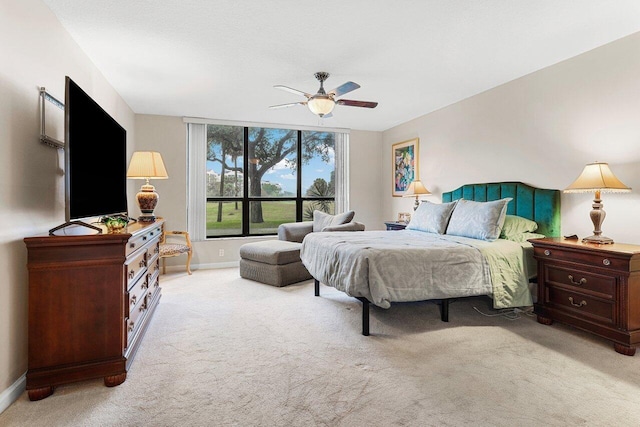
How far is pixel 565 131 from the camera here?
11.3 ft

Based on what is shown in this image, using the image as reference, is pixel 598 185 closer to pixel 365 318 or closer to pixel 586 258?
pixel 586 258

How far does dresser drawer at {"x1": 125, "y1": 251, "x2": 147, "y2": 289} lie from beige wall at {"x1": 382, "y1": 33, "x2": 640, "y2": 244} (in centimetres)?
395

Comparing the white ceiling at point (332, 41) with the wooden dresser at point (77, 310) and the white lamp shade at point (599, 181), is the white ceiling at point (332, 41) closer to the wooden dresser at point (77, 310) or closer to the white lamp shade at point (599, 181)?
the white lamp shade at point (599, 181)

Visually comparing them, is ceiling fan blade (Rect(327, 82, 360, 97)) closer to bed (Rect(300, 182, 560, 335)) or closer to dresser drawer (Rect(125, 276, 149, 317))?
bed (Rect(300, 182, 560, 335))

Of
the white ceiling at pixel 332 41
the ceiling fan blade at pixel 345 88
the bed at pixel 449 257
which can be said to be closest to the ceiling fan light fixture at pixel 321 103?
the ceiling fan blade at pixel 345 88

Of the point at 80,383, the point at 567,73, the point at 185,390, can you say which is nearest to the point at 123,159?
the point at 80,383

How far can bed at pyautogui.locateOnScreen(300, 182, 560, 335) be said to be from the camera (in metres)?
2.85

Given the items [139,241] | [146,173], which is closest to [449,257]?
[139,241]

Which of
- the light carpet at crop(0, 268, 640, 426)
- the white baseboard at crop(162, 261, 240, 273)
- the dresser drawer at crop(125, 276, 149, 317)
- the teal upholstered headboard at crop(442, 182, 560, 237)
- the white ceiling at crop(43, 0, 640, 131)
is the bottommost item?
the light carpet at crop(0, 268, 640, 426)

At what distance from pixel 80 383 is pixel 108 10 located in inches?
100.0

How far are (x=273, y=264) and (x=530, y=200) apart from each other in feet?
10.1

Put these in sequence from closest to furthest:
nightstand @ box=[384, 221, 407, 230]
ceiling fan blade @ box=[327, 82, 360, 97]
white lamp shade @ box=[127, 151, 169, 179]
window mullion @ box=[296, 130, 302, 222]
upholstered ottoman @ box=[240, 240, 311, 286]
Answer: ceiling fan blade @ box=[327, 82, 360, 97], white lamp shade @ box=[127, 151, 169, 179], upholstered ottoman @ box=[240, 240, 311, 286], nightstand @ box=[384, 221, 407, 230], window mullion @ box=[296, 130, 302, 222]

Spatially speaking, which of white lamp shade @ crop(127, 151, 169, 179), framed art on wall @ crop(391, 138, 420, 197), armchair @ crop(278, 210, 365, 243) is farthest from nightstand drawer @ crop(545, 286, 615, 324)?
white lamp shade @ crop(127, 151, 169, 179)

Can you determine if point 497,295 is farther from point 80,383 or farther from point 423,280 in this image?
point 80,383
